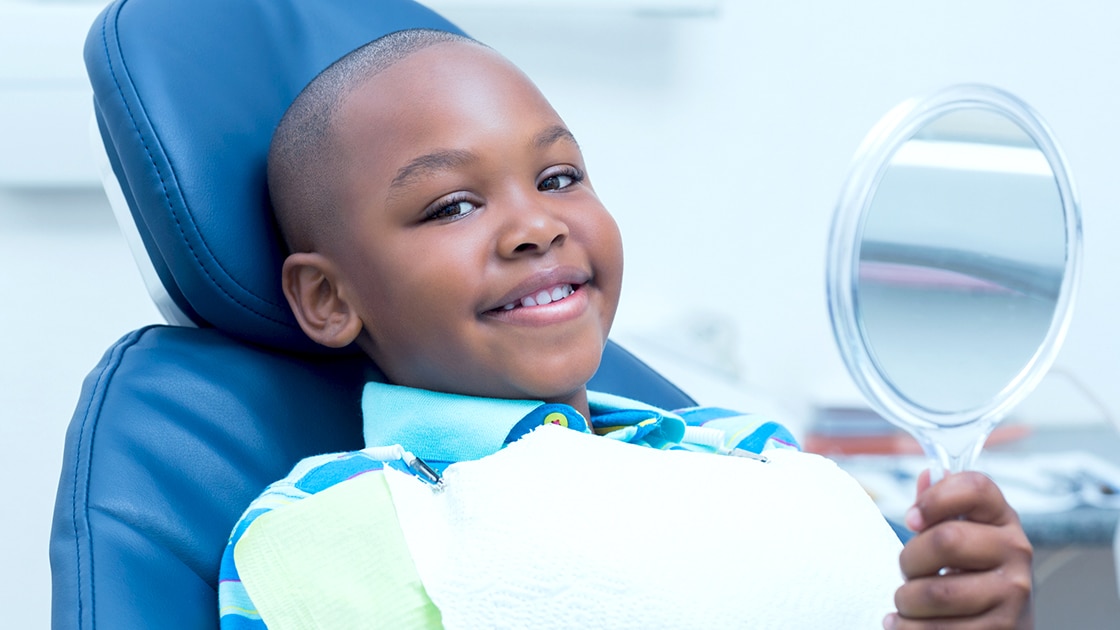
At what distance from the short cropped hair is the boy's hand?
57 centimetres

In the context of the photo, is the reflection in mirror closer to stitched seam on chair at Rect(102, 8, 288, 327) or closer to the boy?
the boy

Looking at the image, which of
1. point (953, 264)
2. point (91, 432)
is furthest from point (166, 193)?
point (953, 264)

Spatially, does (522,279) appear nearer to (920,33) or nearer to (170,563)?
(170,563)

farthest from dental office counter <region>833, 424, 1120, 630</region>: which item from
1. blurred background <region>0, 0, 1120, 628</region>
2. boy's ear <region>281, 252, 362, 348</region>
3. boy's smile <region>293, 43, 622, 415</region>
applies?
boy's ear <region>281, 252, 362, 348</region>

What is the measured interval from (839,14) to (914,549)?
1451mm

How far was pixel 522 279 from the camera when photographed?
2.95 feet

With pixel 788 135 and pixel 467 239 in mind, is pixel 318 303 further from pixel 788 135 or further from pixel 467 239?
Answer: pixel 788 135

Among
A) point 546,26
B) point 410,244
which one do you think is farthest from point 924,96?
point 546,26

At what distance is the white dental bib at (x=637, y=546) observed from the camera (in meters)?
0.69

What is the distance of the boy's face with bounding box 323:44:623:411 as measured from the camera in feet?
2.96

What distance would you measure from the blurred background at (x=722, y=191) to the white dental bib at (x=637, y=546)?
94 cm

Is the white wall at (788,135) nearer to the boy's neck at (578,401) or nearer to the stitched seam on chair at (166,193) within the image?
the boy's neck at (578,401)

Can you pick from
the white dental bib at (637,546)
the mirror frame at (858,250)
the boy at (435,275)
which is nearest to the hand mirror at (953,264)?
the mirror frame at (858,250)

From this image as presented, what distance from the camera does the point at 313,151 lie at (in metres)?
0.97
